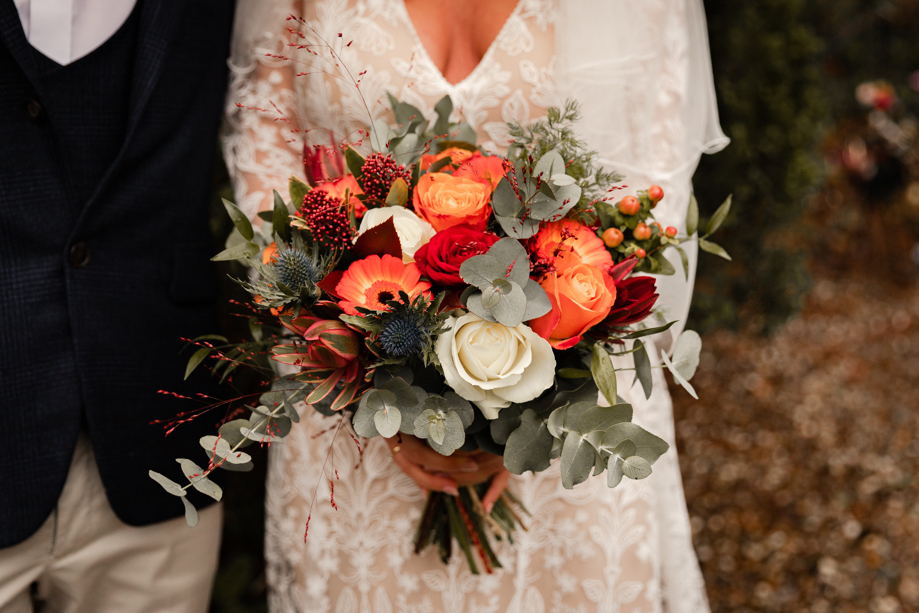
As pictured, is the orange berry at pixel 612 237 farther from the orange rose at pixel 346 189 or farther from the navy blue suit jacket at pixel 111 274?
the navy blue suit jacket at pixel 111 274

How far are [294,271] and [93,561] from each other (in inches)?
30.0

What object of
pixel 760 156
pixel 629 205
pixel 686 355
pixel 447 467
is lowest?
pixel 760 156

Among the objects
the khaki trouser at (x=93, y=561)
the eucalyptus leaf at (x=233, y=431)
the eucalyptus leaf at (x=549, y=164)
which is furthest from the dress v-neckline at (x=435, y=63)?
the khaki trouser at (x=93, y=561)

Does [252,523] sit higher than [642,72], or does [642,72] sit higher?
[642,72]

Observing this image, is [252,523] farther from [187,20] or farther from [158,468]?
[187,20]

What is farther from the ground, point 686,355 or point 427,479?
point 686,355

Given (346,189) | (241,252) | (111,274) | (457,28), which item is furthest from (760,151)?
(111,274)

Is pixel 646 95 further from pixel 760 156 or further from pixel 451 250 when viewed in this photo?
pixel 760 156

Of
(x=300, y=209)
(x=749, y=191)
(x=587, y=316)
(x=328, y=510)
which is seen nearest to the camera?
(x=587, y=316)

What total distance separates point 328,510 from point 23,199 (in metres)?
0.81

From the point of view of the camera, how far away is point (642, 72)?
3.93 feet

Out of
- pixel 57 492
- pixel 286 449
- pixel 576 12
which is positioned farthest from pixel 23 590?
pixel 576 12

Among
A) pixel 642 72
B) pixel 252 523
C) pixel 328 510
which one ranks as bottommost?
pixel 252 523

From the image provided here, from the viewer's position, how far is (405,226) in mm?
884
